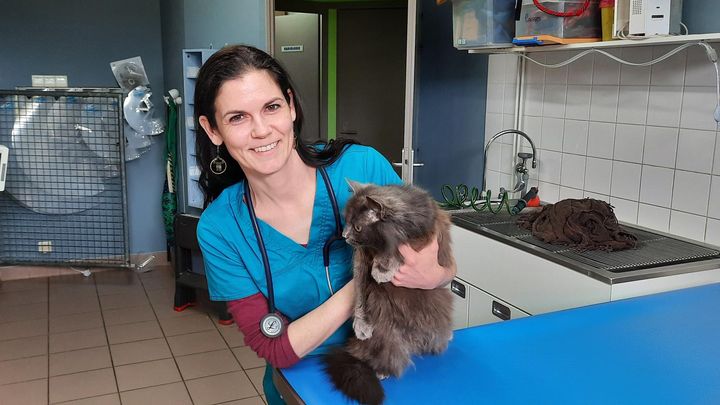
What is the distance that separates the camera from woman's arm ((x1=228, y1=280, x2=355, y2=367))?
1146 mm

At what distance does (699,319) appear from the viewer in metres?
1.41

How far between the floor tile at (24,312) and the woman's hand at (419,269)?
3.33 metres

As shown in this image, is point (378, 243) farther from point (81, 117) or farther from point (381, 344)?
point (81, 117)

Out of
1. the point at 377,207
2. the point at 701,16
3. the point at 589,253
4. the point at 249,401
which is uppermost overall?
the point at 701,16

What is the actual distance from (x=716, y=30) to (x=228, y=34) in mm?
2688

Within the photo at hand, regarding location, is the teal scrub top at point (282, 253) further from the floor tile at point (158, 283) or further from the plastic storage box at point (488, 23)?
the floor tile at point (158, 283)

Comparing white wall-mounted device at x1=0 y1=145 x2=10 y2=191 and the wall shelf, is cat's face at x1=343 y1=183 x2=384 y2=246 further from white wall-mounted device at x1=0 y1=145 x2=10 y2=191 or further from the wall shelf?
white wall-mounted device at x1=0 y1=145 x2=10 y2=191

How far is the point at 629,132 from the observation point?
2453 mm

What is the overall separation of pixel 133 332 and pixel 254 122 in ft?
8.86

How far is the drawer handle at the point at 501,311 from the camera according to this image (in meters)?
2.30

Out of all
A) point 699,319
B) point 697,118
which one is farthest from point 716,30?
point 699,319

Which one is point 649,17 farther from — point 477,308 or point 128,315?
point 128,315

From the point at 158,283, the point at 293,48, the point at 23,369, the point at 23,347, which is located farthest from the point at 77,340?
the point at 293,48

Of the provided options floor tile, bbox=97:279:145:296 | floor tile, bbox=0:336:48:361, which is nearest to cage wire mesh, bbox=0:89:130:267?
floor tile, bbox=97:279:145:296
